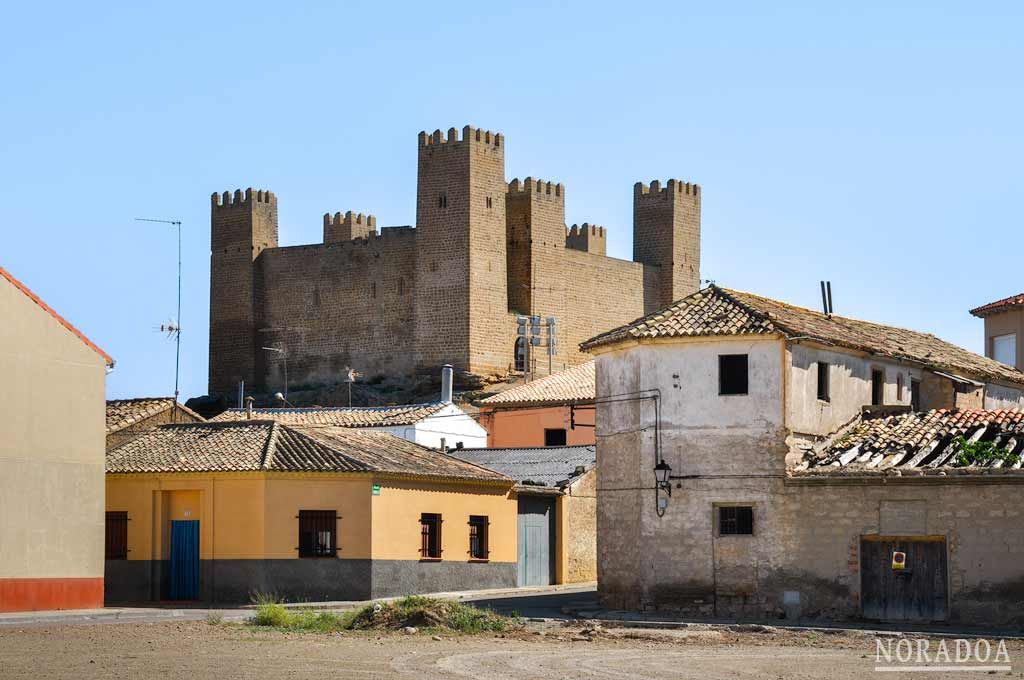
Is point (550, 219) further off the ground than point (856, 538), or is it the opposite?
point (550, 219)

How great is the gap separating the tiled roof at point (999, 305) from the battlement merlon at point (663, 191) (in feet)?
99.0

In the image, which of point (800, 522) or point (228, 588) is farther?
point (228, 588)

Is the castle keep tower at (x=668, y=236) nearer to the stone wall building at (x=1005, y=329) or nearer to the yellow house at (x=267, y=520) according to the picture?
the stone wall building at (x=1005, y=329)

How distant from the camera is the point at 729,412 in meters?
27.9

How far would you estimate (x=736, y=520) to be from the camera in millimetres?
27594

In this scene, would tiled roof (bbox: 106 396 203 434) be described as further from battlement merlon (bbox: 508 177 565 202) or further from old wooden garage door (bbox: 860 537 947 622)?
battlement merlon (bbox: 508 177 565 202)

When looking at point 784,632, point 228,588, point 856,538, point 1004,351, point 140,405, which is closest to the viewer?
point 784,632

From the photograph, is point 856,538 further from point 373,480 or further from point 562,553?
point 562,553

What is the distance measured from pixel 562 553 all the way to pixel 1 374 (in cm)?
1389

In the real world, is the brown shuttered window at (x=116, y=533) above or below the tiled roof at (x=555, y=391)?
below

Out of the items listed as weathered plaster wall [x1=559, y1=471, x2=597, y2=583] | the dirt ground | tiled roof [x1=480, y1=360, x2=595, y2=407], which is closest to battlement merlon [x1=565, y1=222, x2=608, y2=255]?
tiled roof [x1=480, y1=360, x2=595, y2=407]

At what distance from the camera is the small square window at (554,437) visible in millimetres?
50850

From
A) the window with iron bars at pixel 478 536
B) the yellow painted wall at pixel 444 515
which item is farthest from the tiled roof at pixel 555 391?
the window with iron bars at pixel 478 536

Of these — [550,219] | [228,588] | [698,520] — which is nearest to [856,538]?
[698,520]
